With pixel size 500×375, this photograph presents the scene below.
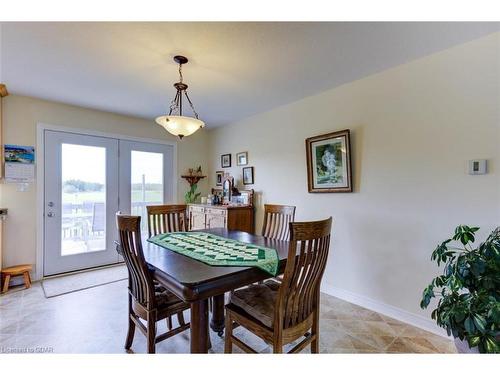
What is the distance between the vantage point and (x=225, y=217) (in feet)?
11.2

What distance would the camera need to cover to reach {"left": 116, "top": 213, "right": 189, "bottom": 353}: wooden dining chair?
1.50 meters

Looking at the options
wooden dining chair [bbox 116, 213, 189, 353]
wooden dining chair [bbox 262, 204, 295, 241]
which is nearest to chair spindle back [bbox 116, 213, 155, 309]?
wooden dining chair [bbox 116, 213, 189, 353]

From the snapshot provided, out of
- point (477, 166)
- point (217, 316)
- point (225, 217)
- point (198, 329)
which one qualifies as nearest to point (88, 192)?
point (225, 217)

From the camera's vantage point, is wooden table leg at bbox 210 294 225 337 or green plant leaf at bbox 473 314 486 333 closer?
green plant leaf at bbox 473 314 486 333

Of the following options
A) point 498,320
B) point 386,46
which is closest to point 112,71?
point 386,46

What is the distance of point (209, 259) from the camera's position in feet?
5.25

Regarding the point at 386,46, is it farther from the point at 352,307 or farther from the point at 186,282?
the point at 352,307

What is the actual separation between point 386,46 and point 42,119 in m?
4.02

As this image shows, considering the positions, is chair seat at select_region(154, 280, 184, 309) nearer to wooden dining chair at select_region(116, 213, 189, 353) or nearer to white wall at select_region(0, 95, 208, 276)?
wooden dining chair at select_region(116, 213, 189, 353)

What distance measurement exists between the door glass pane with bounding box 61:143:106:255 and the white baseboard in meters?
3.29

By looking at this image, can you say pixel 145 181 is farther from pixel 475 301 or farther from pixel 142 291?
pixel 475 301

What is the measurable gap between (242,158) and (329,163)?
5.30ft

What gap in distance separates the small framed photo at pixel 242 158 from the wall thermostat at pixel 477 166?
2.74 meters

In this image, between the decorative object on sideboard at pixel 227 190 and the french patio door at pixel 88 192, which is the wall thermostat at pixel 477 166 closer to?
the decorative object on sideboard at pixel 227 190
